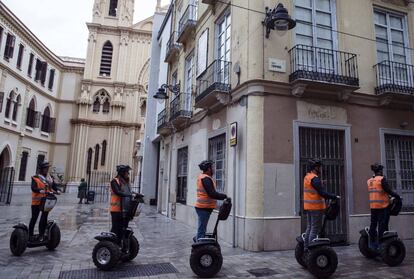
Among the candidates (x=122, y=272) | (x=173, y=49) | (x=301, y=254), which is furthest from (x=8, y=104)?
(x=301, y=254)

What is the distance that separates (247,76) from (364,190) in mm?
4489

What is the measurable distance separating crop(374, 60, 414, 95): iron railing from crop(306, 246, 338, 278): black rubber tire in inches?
225

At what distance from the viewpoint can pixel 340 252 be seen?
7840 millimetres

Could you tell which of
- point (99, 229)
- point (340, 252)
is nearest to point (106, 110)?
point (99, 229)

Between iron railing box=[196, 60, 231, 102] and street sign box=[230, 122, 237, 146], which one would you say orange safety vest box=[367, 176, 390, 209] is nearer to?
street sign box=[230, 122, 237, 146]

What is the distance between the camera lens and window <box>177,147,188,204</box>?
1332 cm

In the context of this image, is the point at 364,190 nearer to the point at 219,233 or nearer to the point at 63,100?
the point at 219,233

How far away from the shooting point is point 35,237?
732 cm

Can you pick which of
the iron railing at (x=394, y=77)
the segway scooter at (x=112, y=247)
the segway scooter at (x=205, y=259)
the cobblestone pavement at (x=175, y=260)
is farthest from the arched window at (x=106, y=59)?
the segway scooter at (x=205, y=259)

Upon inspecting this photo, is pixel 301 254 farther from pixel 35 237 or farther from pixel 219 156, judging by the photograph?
pixel 35 237

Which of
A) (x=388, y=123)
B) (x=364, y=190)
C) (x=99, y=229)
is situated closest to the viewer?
(x=364, y=190)

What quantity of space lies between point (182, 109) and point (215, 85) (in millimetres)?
4448

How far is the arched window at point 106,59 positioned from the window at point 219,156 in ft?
104

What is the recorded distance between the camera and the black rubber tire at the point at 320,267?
223 inches
